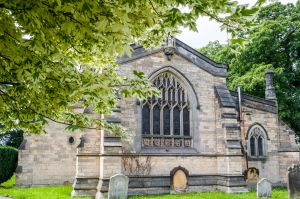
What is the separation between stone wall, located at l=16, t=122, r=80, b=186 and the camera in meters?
16.2

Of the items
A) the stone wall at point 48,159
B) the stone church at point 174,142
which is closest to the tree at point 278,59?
the stone church at point 174,142

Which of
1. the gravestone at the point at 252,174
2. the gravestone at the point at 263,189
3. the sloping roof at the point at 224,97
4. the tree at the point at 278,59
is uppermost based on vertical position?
the tree at the point at 278,59

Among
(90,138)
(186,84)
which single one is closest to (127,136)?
(90,138)

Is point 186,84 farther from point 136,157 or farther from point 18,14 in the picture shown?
point 18,14

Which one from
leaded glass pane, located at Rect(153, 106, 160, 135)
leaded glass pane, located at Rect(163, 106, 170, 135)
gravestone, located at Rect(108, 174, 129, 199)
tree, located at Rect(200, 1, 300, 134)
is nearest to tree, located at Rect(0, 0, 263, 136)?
gravestone, located at Rect(108, 174, 129, 199)

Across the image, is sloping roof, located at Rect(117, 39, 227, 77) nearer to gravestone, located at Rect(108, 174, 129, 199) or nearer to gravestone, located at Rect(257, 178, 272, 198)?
gravestone, located at Rect(257, 178, 272, 198)

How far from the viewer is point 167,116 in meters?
15.2

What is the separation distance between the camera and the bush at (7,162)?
1723 centimetres

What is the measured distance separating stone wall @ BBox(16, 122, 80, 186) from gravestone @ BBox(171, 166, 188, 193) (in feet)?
18.5

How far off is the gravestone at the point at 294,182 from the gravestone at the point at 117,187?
680 cm

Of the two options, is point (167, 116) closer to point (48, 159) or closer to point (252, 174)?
point (252, 174)

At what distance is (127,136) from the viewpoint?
5.55 metres

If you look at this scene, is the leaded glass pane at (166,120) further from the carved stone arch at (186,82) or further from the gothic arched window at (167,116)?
the carved stone arch at (186,82)

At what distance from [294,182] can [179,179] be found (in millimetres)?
4761
